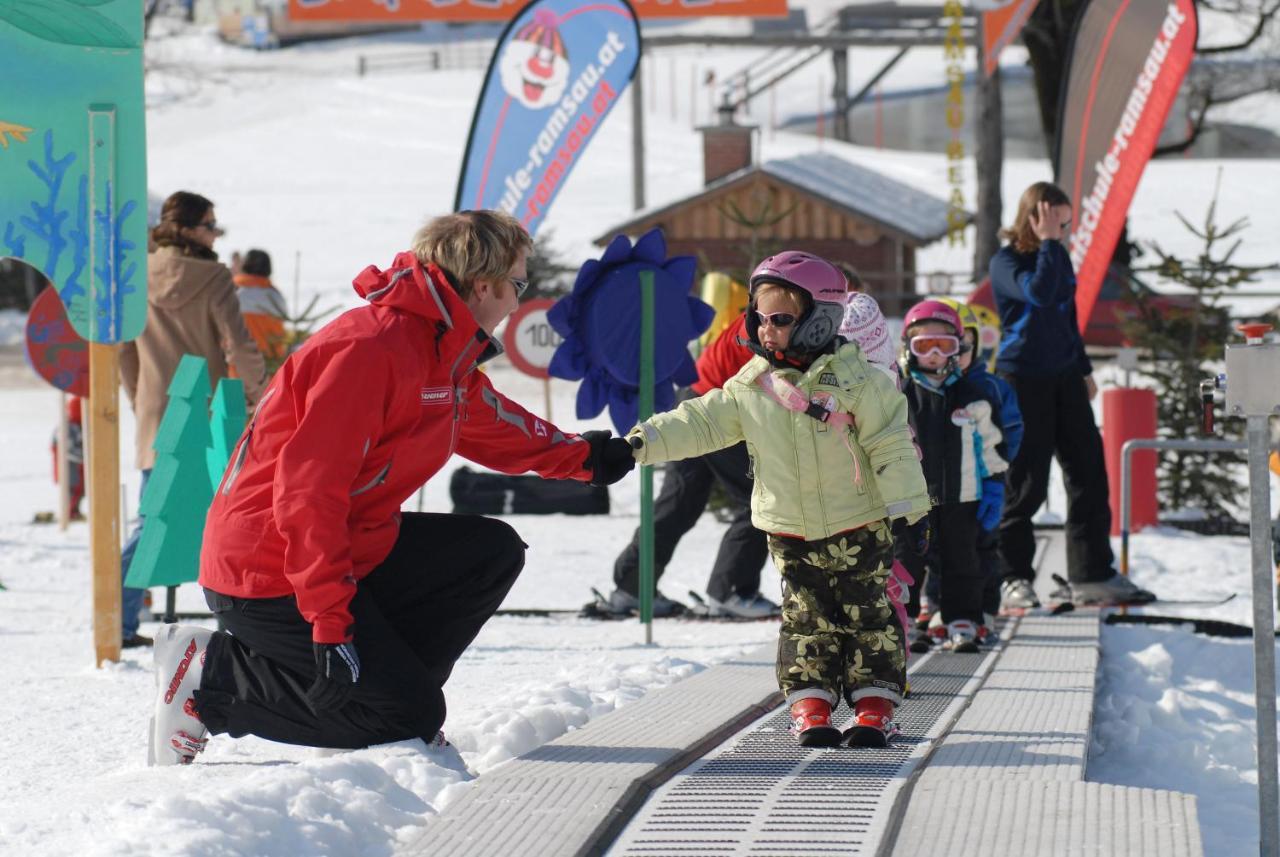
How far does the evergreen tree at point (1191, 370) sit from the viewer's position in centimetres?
1280

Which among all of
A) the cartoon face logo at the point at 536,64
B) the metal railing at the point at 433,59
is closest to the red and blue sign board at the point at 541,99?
the cartoon face logo at the point at 536,64

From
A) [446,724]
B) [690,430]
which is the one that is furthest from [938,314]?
[446,724]

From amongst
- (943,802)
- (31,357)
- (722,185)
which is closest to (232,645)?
(943,802)

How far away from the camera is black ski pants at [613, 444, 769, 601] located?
323 inches

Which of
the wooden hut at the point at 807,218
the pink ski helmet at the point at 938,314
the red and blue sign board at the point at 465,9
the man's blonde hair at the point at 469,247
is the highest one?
the red and blue sign board at the point at 465,9

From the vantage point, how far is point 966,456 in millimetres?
6844

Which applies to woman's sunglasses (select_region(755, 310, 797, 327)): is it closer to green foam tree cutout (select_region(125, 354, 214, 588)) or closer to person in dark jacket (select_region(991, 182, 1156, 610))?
green foam tree cutout (select_region(125, 354, 214, 588))

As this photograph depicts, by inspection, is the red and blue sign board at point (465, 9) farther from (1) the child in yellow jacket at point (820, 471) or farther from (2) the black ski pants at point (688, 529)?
(1) the child in yellow jacket at point (820, 471)

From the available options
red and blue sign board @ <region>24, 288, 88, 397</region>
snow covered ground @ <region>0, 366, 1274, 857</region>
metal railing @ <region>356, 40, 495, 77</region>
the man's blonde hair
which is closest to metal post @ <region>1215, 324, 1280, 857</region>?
snow covered ground @ <region>0, 366, 1274, 857</region>

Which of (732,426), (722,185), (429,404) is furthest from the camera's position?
(722,185)

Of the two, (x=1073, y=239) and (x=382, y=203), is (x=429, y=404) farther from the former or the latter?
(x=382, y=203)

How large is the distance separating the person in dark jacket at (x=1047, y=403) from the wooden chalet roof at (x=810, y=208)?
63.1 ft

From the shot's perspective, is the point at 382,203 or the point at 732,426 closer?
the point at 732,426

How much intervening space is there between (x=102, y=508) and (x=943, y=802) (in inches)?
141
